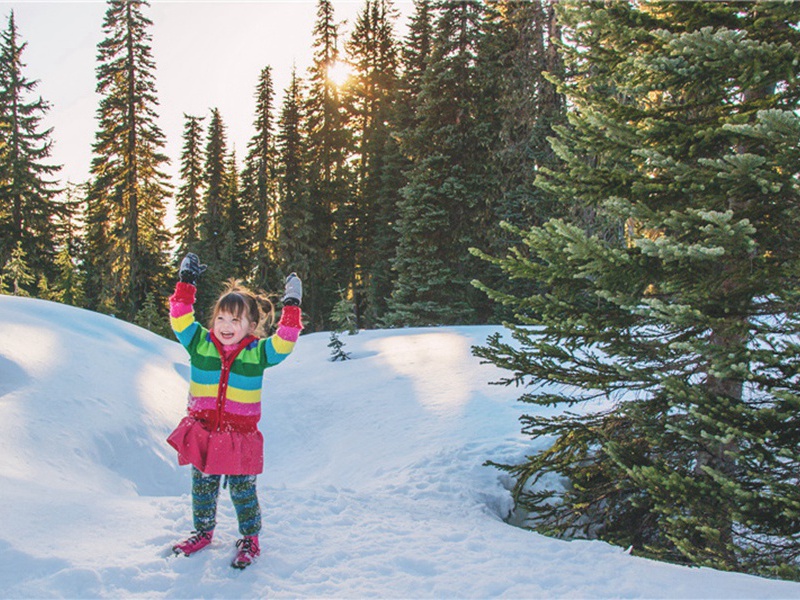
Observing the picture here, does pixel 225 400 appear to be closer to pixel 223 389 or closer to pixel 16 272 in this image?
pixel 223 389

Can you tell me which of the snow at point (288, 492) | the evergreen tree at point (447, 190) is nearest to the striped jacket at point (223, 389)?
the snow at point (288, 492)

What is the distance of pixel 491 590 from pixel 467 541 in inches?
33.8

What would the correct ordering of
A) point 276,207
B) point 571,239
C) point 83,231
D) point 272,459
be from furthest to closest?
point 83,231 < point 276,207 < point 272,459 < point 571,239

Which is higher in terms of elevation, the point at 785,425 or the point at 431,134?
the point at 431,134

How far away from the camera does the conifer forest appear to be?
3.82 metres

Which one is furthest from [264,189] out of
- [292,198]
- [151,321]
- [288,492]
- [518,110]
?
[288,492]

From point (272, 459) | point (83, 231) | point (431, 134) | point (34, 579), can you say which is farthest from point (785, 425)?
point (83, 231)

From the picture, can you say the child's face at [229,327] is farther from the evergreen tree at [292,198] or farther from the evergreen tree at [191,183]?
the evergreen tree at [191,183]

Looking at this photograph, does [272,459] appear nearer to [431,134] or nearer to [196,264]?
[196,264]

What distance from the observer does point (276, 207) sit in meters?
33.8

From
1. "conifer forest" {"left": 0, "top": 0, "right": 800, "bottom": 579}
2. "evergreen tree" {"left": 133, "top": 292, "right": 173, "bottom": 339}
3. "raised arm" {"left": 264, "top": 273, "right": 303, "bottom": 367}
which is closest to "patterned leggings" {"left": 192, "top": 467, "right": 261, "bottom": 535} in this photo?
"raised arm" {"left": 264, "top": 273, "right": 303, "bottom": 367}

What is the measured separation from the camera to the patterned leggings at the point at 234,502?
12.2ft

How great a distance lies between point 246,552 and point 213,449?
0.76 meters

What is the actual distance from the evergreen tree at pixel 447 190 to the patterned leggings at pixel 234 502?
1716 centimetres
